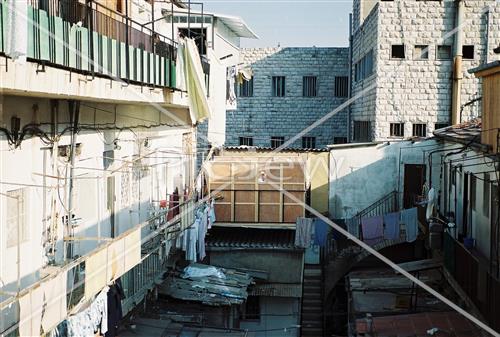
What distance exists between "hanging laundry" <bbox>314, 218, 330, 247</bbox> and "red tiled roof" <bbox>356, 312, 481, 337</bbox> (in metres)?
5.92

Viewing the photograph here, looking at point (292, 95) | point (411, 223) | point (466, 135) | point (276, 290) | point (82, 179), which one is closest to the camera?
point (82, 179)

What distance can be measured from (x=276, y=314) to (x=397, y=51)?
11.3 meters

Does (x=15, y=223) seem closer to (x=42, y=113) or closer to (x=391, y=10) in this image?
(x=42, y=113)

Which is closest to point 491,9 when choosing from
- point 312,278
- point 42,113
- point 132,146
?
point 312,278

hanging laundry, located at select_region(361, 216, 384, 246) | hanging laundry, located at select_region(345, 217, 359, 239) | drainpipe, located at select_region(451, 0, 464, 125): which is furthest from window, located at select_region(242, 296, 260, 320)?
drainpipe, located at select_region(451, 0, 464, 125)

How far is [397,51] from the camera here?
89.3 ft

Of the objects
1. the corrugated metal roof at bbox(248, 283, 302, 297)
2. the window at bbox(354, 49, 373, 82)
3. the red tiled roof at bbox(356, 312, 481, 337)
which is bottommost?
the corrugated metal roof at bbox(248, 283, 302, 297)

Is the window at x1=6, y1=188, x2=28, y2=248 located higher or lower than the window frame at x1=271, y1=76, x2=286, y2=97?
lower

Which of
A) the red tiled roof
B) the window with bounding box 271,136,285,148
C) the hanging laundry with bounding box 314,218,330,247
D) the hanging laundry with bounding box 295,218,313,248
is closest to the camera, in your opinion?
the red tiled roof

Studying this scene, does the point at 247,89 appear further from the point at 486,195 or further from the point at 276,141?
the point at 486,195

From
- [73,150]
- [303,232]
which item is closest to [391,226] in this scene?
[303,232]

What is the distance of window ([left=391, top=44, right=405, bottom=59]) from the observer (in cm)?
2712

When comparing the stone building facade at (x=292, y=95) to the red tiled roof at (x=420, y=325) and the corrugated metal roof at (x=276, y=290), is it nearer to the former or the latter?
the corrugated metal roof at (x=276, y=290)

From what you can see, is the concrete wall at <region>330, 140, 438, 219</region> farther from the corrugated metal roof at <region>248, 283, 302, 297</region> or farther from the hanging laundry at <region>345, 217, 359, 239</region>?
the corrugated metal roof at <region>248, 283, 302, 297</region>
